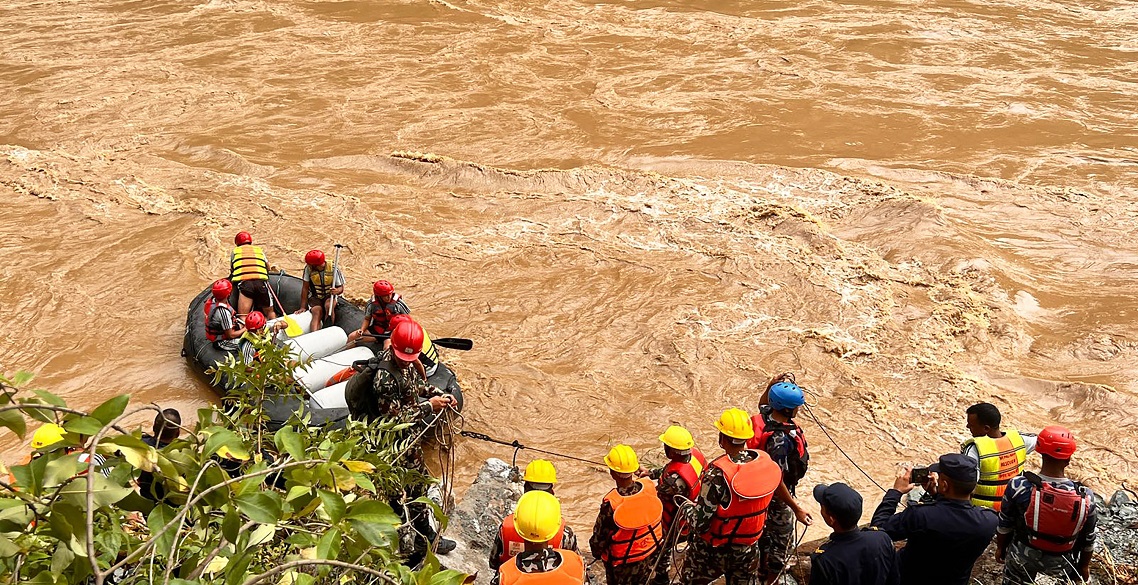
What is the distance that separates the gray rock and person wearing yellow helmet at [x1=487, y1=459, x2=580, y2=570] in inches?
31.6

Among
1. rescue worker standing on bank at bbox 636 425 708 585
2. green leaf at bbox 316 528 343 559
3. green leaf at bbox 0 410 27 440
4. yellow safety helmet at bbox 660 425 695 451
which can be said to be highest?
green leaf at bbox 0 410 27 440

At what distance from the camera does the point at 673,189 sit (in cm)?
1252

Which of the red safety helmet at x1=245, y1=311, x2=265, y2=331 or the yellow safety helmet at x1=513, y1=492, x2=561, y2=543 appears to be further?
the red safety helmet at x1=245, y1=311, x2=265, y2=331

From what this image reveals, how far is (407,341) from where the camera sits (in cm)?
Result: 510

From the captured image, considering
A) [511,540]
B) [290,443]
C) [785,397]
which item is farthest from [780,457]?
[290,443]

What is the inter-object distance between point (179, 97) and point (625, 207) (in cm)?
908

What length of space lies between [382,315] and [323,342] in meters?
0.67

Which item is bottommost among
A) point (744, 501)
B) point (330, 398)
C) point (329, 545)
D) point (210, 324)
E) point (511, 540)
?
point (330, 398)

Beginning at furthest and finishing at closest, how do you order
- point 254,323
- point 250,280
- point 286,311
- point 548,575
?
point 286,311
point 250,280
point 254,323
point 548,575

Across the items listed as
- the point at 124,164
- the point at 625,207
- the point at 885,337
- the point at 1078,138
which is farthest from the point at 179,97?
the point at 1078,138

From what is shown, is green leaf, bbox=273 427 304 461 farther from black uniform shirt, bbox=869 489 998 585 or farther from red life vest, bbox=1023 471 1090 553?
red life vest, bbox=1023 471 1090 553

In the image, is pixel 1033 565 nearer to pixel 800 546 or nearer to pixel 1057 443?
pixel 1057 443

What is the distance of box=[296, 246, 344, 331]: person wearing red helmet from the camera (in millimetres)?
8625

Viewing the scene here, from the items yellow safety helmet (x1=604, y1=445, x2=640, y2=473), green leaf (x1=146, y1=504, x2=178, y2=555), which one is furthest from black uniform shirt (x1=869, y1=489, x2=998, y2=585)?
green leaf (x1=146, y1=504, x2=178, y2=555)
